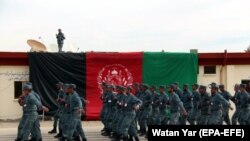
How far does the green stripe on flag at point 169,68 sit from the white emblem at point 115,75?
880 mm

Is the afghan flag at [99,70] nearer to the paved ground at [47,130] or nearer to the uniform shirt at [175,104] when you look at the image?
the paved ground at [47,130]

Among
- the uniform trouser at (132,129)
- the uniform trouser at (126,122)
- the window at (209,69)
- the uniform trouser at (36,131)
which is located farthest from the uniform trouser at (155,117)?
the window at (209,69)

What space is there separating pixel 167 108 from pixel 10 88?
11.3 metres

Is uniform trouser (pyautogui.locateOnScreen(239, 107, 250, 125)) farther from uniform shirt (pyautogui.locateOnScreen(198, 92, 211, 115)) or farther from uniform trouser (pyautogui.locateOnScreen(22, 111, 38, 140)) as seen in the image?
uniform trouser (pyautogui.locateOnScreen(22, 111, 38, 140))

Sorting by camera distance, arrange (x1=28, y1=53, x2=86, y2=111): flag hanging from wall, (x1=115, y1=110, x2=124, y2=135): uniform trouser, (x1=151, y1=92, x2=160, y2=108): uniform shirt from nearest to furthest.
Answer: (x1=115, y1=110, x2=124, y2=135): uniform trouser
(x1=151, y1=92, x2=160, y2=108): uniform shirt
(x1=28, y1=53, x2=86, y2=111): flag hanging from wall

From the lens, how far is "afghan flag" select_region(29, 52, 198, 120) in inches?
1110

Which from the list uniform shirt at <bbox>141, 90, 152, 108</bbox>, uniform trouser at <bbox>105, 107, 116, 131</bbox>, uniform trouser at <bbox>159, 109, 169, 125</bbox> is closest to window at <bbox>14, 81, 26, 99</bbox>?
uniform trouser at <bbox>105, 107, 116, 131</bbox>

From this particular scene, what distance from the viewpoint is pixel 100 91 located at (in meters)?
28.8

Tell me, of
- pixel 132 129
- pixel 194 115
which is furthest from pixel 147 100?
pixel 132 129

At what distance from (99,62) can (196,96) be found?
26.8 feet

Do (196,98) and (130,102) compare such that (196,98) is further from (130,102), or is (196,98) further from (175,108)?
(130,102)

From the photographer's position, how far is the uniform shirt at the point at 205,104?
19.4 metres

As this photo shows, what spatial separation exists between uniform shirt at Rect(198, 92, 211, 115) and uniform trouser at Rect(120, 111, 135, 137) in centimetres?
299

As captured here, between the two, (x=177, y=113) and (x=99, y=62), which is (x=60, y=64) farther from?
(x=177, y=113)
